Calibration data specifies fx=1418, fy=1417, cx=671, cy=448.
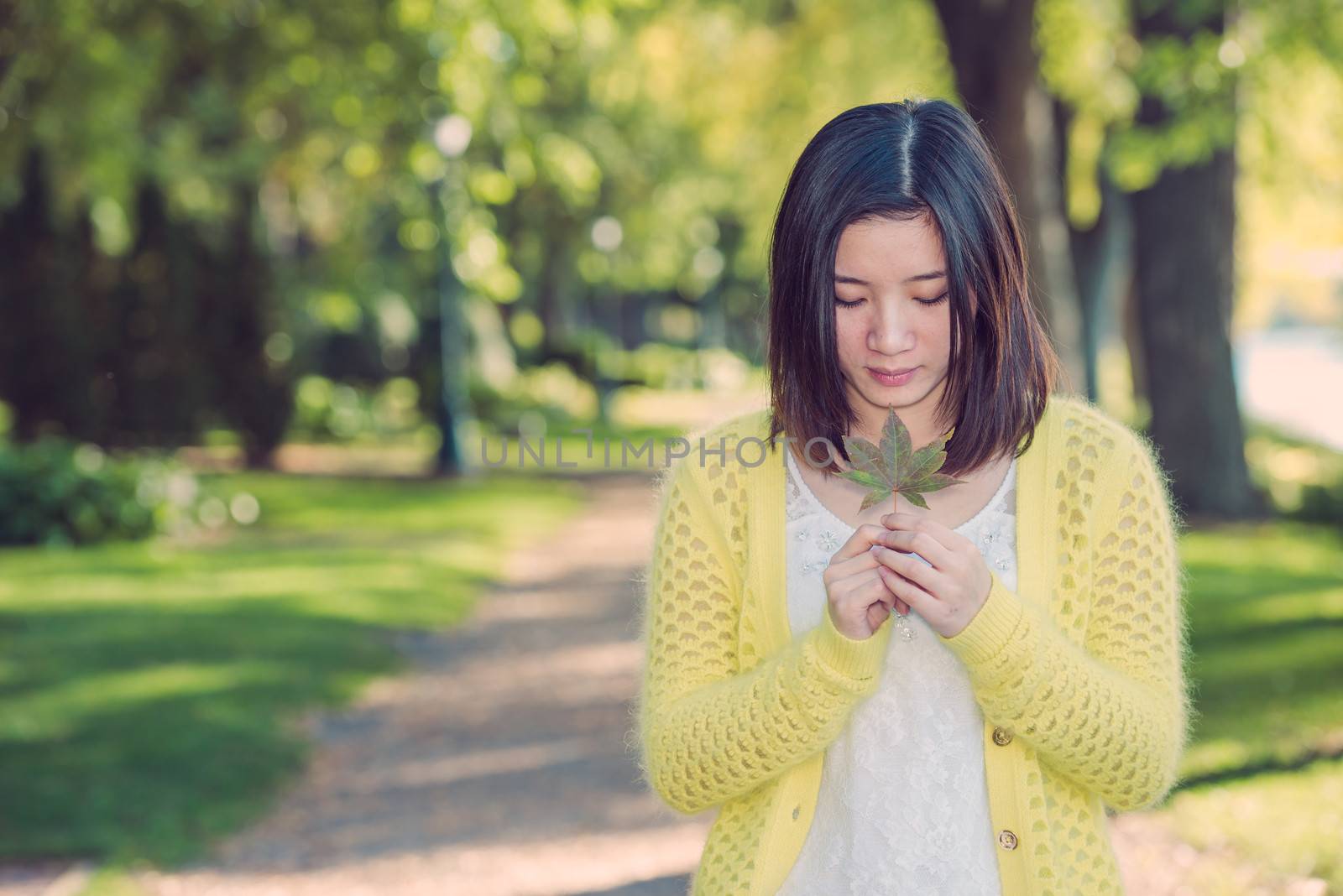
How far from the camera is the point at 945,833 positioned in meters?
2.11

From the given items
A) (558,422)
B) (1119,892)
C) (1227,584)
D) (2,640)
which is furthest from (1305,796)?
(558,422)

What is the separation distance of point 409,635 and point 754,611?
329 inches

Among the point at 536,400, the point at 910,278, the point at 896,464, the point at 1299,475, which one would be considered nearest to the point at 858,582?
the point at 896,464

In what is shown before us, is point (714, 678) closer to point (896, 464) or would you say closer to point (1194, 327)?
point (896, 464)

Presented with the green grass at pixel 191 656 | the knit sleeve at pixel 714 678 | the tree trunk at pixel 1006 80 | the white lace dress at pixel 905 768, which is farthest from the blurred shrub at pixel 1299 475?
the knit sleeve at pixel 714 678

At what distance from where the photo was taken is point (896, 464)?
1.94 meters

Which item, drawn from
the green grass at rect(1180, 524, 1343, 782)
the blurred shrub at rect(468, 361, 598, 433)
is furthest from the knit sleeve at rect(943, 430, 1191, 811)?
the blurred shrub at rect(468, 361, 598, 433)

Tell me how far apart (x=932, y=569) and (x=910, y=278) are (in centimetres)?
43

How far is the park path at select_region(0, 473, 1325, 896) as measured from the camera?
5.53 m

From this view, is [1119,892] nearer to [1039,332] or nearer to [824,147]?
[1039,332]

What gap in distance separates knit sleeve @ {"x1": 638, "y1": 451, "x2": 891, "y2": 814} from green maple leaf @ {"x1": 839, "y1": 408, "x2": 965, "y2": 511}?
193 mm

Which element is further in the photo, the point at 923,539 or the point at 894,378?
the point at 894,378

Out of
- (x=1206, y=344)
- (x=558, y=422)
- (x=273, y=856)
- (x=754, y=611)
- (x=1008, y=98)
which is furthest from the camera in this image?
(x=558, y=422)

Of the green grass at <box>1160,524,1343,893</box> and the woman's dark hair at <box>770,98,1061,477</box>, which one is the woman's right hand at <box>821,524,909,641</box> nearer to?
the woman's dark hair at <box>770,98,1061,477</box>
